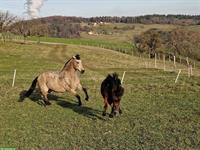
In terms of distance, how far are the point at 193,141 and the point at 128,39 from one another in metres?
118

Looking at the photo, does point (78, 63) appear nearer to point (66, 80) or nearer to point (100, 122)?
point (66, 80)

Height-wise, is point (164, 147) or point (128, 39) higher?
point (164, 147)

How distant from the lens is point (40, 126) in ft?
44.5

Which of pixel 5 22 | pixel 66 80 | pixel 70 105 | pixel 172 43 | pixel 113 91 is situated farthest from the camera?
pixel 172 43

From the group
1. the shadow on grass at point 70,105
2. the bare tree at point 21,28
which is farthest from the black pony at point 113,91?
the bare tree at point 21,28

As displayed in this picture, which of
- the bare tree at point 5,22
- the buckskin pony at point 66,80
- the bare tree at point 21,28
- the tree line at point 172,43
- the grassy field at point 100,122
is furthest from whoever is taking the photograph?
the bare tree at point 21,28

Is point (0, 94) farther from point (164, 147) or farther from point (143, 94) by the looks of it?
point (164, 147)

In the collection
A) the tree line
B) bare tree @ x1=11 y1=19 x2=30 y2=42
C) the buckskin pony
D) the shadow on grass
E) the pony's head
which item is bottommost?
the tree line

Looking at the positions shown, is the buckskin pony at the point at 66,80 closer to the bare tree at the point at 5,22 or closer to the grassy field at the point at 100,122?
the grassy field at the point at 100,122

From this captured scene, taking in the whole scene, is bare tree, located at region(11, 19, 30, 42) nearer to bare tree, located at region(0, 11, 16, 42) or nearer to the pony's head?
bare tree, located at region(0, 11, 16, 42)

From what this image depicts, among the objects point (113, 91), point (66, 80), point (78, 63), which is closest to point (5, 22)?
point (66, 80)

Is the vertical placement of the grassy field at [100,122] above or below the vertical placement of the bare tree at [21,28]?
above

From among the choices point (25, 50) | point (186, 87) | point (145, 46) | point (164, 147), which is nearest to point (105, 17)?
point (145, 46)

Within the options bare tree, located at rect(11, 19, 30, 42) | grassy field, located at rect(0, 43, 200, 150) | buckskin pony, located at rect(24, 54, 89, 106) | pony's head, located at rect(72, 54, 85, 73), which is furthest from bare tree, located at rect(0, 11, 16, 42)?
pony's head, located at rect(72, 54, 85, 73)
